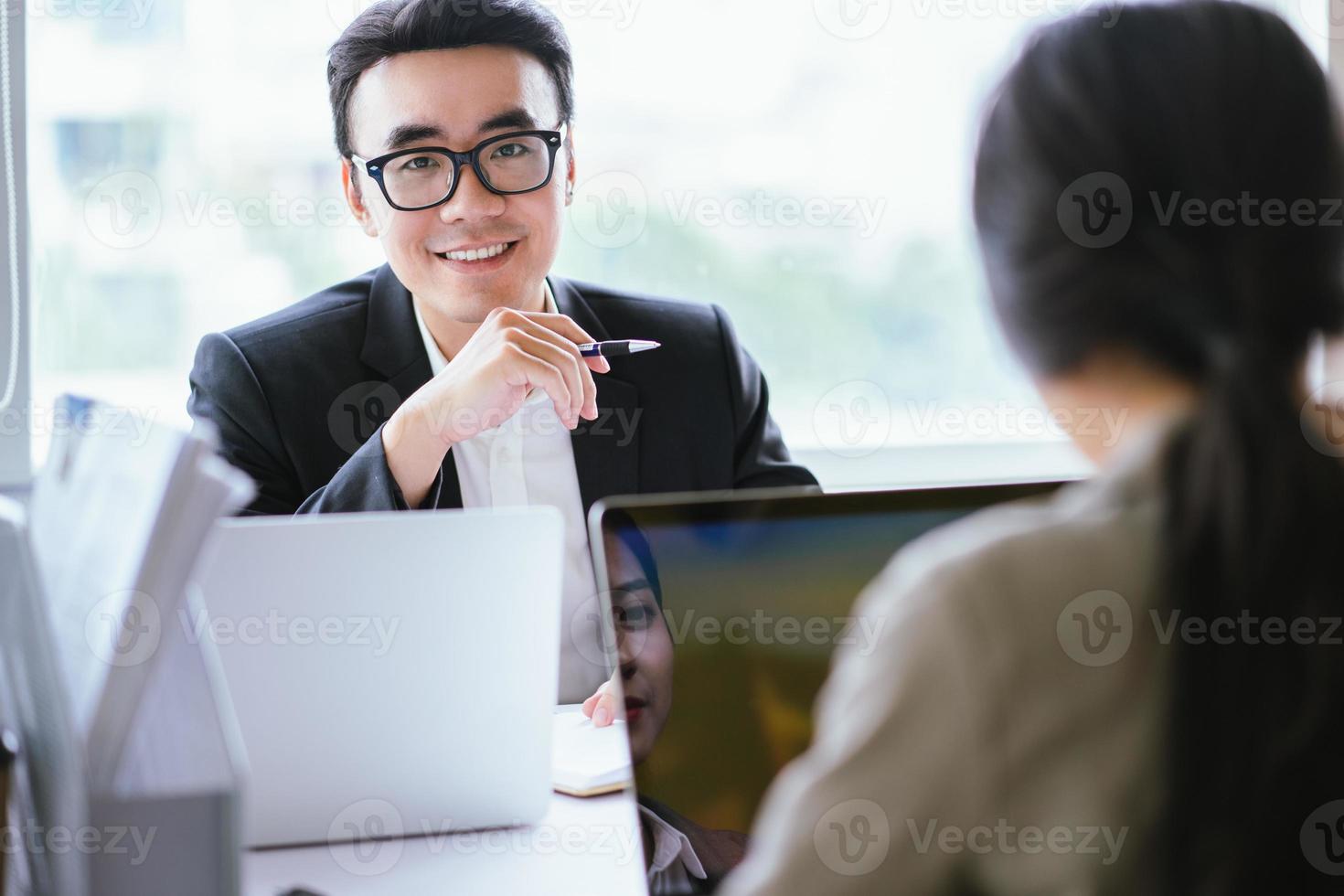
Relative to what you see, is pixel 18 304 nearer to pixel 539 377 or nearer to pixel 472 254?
pixel 472 254

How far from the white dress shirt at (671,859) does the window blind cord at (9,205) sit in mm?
1909

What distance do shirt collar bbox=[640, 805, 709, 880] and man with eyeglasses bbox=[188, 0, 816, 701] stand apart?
2.63ft

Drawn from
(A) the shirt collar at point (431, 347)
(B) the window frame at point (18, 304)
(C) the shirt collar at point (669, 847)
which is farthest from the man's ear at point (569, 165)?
(C) the shirt collar at point (669, 847)

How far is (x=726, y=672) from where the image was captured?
83 cm

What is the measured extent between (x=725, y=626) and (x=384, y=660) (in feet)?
0.94

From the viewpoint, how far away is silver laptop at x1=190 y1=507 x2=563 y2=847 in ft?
3.03

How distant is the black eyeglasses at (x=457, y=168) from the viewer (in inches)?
70.4

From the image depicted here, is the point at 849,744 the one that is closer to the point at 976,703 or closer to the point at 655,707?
the point at 976,703

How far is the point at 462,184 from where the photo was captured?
1804 mm

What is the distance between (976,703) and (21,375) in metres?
2.23

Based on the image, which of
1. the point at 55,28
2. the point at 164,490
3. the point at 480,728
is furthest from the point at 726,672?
the point at 55,28

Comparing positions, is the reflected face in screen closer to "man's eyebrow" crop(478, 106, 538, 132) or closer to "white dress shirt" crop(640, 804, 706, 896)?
Answer: "white dress shirt" crop(640, 804, 706, 896)

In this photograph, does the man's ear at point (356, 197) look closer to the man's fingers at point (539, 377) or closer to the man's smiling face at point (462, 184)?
the man's smiling face at point (462, 184)

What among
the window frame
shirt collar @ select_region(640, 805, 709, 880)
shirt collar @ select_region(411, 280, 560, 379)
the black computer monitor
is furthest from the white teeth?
shirt collar @ select_region(640, 805, 709, 880)
